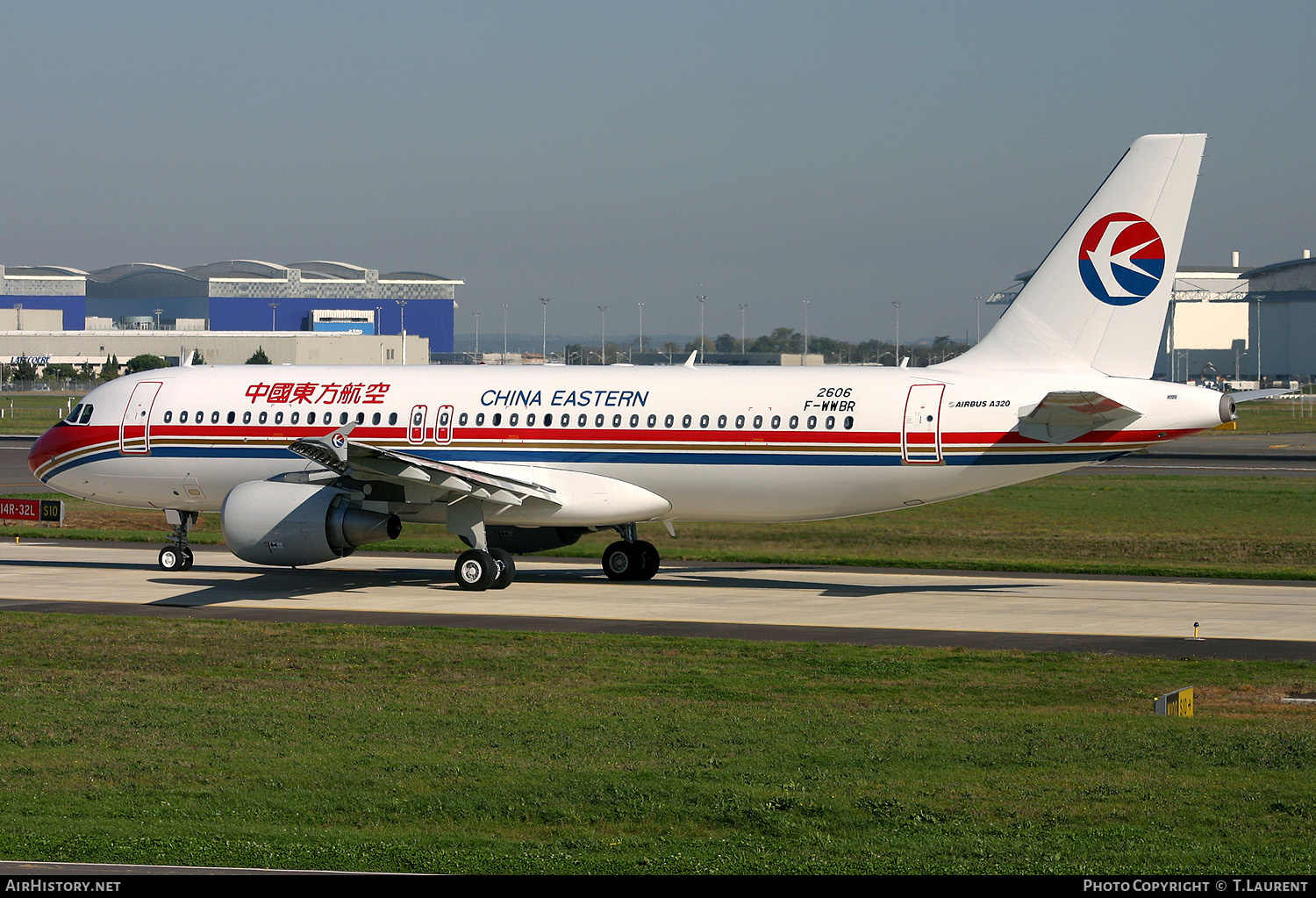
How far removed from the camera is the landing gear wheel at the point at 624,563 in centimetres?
3603

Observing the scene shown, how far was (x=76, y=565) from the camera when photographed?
126 feet

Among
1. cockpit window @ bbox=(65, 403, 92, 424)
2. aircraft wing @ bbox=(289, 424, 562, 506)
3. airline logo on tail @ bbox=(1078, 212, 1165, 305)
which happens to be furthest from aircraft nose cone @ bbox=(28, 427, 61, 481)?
airline logo on tail @ bbox=(1078, 212, 1165, 305)

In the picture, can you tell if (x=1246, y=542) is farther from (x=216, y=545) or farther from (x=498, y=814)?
(x=498, y=814)

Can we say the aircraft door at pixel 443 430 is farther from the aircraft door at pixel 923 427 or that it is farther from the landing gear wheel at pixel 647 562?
the aircraft door at pixel 923 427

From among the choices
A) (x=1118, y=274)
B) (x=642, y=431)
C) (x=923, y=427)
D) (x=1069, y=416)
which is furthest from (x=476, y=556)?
(x=1118, y=274)

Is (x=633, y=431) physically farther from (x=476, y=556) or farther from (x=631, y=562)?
(x=476, y=556)

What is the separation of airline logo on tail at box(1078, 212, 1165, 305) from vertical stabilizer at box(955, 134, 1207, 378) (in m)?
0.02

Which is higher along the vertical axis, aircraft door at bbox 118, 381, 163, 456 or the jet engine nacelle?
aircraft door at bbox 118, 381, 163, 456

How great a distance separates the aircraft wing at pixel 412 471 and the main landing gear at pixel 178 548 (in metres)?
7.32

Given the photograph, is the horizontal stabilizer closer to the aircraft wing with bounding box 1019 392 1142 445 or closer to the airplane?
the airplane

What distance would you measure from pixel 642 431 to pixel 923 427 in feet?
20.8

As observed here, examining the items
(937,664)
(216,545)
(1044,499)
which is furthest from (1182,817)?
(1044,499)

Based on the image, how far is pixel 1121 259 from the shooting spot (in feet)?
97.7

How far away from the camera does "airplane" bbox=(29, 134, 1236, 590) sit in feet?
97.5
